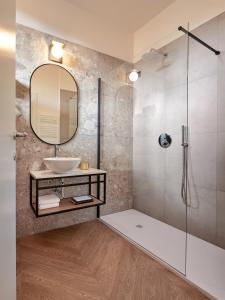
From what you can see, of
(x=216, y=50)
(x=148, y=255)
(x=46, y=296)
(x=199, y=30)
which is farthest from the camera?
(x=199, y=30)

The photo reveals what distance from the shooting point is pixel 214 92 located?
196cm

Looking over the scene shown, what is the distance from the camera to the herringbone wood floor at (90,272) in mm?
1316

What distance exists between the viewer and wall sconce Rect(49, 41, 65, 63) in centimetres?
217

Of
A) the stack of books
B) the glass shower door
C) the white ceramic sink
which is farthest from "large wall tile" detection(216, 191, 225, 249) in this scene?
the stack of books

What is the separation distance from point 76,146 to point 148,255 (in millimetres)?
1513

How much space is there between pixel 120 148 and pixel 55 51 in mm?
1553

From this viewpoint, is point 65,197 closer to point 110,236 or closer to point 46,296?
point 110,236

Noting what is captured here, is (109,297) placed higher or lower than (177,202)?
lower

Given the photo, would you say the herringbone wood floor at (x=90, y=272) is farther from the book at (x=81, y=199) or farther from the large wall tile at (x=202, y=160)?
the large wall tile at (x=202, y=160)

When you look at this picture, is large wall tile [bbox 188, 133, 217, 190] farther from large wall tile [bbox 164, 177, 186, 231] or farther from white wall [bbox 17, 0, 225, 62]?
white wall [bbox 17, 0, 225, 62]

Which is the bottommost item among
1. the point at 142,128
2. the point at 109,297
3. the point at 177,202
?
the point at 109,297

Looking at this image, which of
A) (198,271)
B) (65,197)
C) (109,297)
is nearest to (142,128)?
(65,197)

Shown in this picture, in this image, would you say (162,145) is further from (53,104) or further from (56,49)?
(56,49)

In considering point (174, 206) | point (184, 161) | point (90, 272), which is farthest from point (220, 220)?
point (90, 272)
